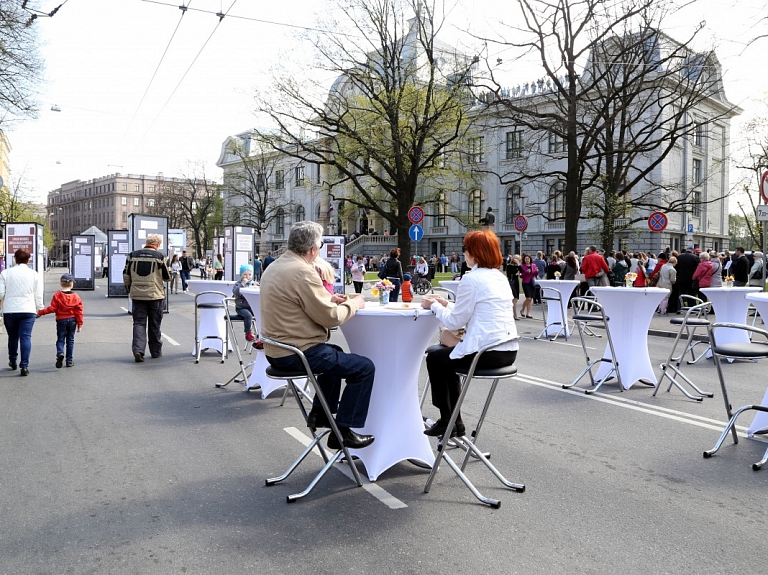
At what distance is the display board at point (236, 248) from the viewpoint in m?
28.6

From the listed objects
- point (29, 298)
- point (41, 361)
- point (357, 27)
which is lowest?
point (41, 361)

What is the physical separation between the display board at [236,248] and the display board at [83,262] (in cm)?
790

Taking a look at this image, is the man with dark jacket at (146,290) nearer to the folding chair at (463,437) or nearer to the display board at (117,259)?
the folding chair at (463,437)

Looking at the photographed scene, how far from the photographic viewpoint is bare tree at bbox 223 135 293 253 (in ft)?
242

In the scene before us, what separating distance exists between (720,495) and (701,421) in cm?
231

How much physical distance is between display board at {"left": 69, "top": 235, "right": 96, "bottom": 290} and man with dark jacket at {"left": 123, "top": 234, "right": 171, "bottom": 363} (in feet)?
77.7

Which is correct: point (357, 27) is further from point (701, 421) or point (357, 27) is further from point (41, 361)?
point (701, 421)

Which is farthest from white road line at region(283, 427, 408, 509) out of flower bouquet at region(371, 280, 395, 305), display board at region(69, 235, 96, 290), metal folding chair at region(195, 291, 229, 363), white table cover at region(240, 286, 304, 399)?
display board at region(69, 235, 96, 290)

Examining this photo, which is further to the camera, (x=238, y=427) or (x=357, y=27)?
(x=357, y=27)

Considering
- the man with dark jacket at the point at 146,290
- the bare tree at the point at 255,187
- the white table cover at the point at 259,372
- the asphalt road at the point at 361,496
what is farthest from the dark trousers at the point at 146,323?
the bare tree at the point at 255,187

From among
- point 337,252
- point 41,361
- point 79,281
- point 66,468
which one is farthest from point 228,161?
point 66,468

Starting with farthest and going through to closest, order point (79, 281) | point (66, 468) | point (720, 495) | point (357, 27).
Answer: point (79, 281) → point (357, 27) → point (66, 468) → point (720, 495)

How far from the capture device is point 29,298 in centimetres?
978

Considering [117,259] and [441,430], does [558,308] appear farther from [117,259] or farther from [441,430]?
[117,259]
